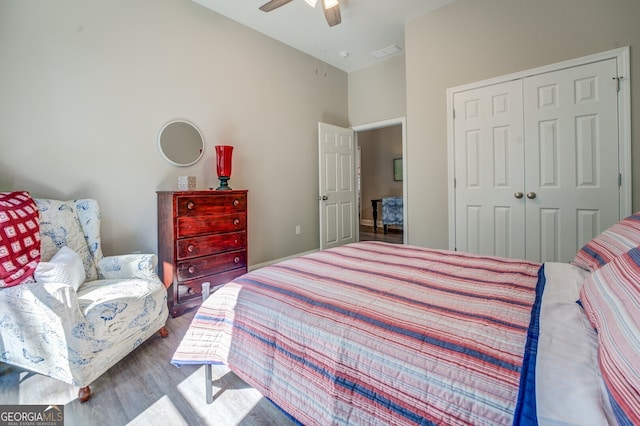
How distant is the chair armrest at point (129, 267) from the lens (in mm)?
1965

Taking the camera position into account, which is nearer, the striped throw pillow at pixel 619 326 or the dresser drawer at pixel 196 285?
the striped throw pillow at pixel 619 326

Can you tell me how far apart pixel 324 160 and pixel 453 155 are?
1725 millimetres

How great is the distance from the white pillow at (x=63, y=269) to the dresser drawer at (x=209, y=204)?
72 cm

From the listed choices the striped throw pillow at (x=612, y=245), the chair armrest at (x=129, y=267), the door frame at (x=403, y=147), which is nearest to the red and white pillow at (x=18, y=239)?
the chair armrest at (x=129, y=267)

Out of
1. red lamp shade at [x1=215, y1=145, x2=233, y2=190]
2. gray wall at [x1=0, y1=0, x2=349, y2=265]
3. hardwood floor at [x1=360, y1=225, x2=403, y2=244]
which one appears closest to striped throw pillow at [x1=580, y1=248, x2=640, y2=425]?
red lamp shade at [x1=215, y1=145, x2=233, y2=190]

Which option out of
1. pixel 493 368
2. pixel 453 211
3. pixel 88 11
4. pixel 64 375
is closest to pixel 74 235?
pixel 64 375

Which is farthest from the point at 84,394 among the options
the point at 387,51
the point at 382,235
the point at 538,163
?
the point at 382,235

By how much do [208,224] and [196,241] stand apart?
177 mm

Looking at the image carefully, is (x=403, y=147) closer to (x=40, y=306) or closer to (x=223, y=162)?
(x=223, y=162)

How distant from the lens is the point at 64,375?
140 centimetres

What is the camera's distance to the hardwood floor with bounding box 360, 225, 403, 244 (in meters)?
5.69

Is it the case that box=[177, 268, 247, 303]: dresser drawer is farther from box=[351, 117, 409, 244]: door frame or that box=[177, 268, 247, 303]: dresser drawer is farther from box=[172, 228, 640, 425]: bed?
box=[351, 117, 409, 244]: door frame

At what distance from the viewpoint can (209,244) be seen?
99.3 inches

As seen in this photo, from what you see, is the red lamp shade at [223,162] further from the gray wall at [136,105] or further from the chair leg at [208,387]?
the chair leg at [208,387]
